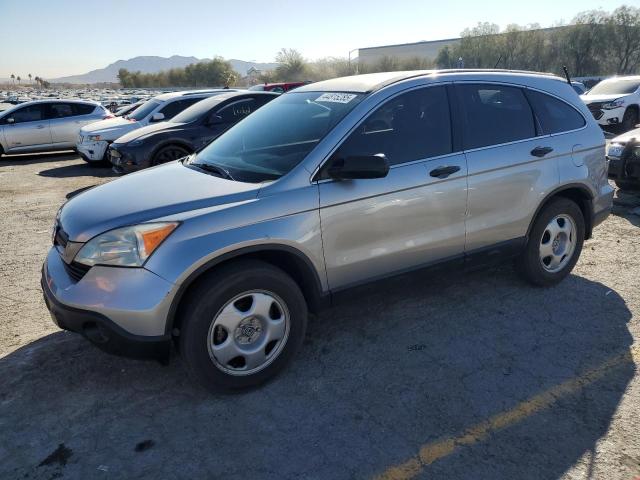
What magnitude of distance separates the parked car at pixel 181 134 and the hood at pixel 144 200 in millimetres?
5588

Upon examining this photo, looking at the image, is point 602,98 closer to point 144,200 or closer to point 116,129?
point 116,129

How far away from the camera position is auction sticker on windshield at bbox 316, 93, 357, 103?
3.57 meters

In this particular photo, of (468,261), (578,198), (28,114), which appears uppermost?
(28,114)

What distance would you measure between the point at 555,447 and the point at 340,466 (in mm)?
1126

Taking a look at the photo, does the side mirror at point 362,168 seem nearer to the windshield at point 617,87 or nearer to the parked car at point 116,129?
the parked car at point 116,129

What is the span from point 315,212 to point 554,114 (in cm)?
255

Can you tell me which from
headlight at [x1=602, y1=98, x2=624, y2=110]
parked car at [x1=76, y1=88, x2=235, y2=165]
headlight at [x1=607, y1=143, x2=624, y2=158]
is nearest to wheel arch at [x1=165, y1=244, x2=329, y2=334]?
headlight at [x1=607, y1=143, x2=624, y2=158]

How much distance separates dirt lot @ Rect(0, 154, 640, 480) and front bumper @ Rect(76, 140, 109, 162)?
8002mm

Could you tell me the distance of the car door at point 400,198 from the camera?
3.27 metres

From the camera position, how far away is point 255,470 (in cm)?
251

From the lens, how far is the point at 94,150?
11.7 metres

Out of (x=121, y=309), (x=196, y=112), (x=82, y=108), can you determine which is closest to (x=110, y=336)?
(x=121, y=309)

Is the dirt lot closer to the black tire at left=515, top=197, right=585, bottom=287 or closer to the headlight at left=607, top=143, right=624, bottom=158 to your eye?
the black tire at left=515, top=197, right=585, bottom=287

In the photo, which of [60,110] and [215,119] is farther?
[60,110]
